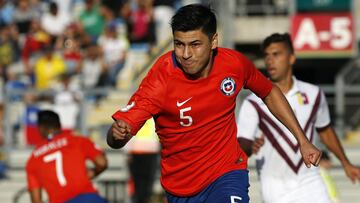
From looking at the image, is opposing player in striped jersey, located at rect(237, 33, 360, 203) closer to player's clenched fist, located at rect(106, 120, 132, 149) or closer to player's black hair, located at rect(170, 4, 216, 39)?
player's black hair, located at rect(170, 4, 216, 39)

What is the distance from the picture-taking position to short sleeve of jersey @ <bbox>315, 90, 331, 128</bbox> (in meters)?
8.59

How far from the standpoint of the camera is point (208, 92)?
677 centimetres

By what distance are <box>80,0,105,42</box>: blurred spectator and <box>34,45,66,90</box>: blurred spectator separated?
4.91 ft

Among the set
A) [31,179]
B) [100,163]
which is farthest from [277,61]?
[31,179]

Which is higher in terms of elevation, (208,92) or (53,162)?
(208,92)

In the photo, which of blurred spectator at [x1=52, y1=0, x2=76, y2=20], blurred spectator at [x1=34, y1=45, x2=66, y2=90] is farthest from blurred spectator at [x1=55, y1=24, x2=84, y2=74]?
blurred spectator at [x1=52, y1=0, x2=76, y2=20]

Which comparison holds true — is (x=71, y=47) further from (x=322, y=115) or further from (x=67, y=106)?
(x=322, y=115)

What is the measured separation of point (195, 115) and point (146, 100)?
1.27 feet

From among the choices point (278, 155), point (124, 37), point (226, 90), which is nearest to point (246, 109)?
point (278, 155)

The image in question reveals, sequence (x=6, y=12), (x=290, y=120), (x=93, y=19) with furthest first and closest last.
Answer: (x=6, y=12), (x=93, y=19), (x=290, y=120)

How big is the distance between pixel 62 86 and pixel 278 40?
814 cm

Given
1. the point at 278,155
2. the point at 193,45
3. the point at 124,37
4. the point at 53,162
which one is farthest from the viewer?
the point at 124,37

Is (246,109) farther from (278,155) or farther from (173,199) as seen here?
(173,199)

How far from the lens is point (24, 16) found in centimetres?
1966
